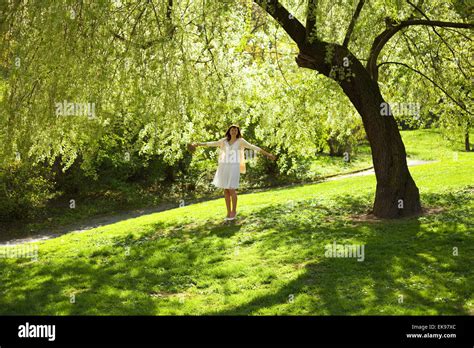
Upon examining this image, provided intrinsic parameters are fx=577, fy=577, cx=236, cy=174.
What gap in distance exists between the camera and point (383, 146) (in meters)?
12.5

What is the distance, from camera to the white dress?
12273 millimetres

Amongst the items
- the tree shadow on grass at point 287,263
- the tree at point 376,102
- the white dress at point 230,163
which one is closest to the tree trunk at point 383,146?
the tree at point 376,102

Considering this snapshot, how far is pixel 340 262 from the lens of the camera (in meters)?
9.43

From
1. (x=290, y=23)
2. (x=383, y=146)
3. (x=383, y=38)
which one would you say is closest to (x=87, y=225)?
(x=290, y=23)

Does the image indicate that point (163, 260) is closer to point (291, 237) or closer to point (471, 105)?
point (291, 237)

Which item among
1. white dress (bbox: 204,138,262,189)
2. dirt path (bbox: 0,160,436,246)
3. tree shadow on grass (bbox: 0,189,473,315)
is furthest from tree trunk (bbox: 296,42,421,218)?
dirt path (bbox: 0,160,436,246)

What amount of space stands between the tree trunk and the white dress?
2.24 m

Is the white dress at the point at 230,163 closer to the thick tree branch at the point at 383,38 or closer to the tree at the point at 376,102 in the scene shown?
the tree at the point at 376,102

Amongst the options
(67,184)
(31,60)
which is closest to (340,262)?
(31,60)

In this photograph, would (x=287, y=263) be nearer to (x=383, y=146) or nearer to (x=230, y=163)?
(x=230, y=163)

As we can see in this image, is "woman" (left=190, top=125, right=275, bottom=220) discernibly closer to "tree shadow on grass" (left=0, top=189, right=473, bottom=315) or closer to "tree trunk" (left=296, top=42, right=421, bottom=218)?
"tree shadow on grass" (left=0, top=189, right=473, bottom=315)

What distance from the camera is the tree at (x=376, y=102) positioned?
473 inches

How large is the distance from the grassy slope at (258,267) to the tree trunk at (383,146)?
580 millimetres
